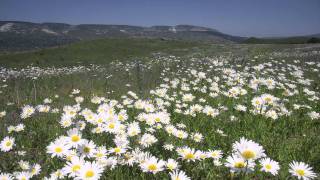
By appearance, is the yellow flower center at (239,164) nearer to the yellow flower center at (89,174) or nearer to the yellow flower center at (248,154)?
the yellow flower center at (248,154)

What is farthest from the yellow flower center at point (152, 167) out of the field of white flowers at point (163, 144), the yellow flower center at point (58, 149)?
the yellow flower center at point (58, 149)

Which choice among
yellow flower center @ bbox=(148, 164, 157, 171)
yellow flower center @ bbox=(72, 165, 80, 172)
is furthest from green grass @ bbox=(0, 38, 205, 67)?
yellow flower center @ bbox=(72, 165, 80, 172)

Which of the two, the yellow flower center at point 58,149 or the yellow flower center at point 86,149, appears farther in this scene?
the yellow flower center at point 86,149

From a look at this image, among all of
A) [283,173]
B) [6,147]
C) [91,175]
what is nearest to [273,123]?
[283,173]

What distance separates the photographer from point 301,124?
5.40 metres

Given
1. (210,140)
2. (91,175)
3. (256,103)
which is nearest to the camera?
(91,175)

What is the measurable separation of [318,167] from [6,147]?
393 cm

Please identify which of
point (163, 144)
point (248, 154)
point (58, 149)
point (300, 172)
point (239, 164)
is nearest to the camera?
point (248, 154)

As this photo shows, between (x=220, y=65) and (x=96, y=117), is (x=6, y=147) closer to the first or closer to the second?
(x=96, y=117)

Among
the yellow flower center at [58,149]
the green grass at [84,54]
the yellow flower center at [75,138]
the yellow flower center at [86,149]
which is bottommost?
the green grass at [84,54]

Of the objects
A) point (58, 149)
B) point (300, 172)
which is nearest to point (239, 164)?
point (300, 172)

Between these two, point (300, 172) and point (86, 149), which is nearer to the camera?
point (300, 172)

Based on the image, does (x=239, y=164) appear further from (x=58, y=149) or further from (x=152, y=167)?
(x=58, y=149)

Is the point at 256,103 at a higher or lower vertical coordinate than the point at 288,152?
higher
